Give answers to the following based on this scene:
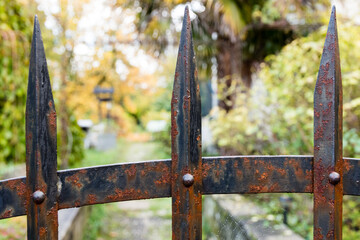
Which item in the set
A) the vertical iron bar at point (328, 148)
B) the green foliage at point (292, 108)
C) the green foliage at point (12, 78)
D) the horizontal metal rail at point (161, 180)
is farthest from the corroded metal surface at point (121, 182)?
the green foliage at point (12, 78)

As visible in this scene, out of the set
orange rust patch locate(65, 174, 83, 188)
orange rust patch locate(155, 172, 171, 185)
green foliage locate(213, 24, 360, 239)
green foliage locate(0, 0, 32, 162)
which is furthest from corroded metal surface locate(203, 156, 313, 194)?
green foliage locate(0, 0, 32, 162)

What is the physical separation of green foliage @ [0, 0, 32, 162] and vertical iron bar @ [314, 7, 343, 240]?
320 centimetres

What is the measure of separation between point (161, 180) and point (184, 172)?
2.2 inches

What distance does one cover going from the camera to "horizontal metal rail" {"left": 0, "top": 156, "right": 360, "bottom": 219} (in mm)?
700

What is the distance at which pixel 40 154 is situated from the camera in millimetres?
687

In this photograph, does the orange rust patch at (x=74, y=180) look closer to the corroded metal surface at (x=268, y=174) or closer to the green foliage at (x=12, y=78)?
the corroded metal surface at (x=268, y=174)

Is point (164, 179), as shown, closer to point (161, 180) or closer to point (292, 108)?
point (161, 180)

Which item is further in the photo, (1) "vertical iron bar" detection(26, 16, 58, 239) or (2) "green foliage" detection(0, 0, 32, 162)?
(2) "green foliage" detection(0, 0, 32, 162)

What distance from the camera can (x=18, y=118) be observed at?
142 inches

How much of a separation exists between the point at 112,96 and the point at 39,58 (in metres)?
12.5

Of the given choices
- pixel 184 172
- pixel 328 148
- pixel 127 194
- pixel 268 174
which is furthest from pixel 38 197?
pixel 328 148

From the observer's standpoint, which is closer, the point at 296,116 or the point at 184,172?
the point at 184,172

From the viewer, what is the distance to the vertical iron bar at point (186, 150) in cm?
71

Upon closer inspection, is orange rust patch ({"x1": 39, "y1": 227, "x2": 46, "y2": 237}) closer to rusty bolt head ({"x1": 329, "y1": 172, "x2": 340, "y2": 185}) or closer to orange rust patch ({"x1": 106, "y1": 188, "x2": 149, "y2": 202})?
orange rust patch ({"x1": 106, "y1": 188, "x2": 149, "y2": 202})
